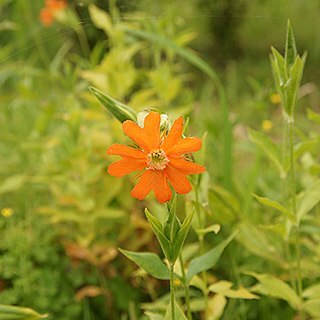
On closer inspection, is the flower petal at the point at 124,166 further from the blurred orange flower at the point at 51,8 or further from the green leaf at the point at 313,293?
the blurred orange flower at the point at 51,8

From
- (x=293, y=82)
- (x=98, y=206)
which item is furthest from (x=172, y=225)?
(x=98, y=206)

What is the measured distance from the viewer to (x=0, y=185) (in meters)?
1.79

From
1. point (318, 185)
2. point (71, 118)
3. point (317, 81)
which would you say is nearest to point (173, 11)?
point (71, 118)

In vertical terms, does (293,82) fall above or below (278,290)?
above

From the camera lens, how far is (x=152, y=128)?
782mm

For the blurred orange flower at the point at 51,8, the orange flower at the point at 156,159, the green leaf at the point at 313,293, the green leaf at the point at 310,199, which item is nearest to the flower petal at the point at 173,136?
the orange flower at the point at 156,159

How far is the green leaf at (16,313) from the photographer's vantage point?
3.03 ft

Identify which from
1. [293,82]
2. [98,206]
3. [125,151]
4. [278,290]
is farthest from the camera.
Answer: [98,206]

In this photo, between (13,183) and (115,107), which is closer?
(115,107)

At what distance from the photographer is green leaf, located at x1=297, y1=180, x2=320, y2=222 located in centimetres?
101

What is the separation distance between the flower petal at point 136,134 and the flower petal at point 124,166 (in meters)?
0.02

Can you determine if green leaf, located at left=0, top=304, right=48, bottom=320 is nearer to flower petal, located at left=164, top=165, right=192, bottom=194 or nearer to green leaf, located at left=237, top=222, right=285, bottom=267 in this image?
flower petal, located at left=164, top=165, right=192, bottom=194

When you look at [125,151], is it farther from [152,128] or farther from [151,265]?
[151,265]

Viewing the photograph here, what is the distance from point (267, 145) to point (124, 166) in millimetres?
410
